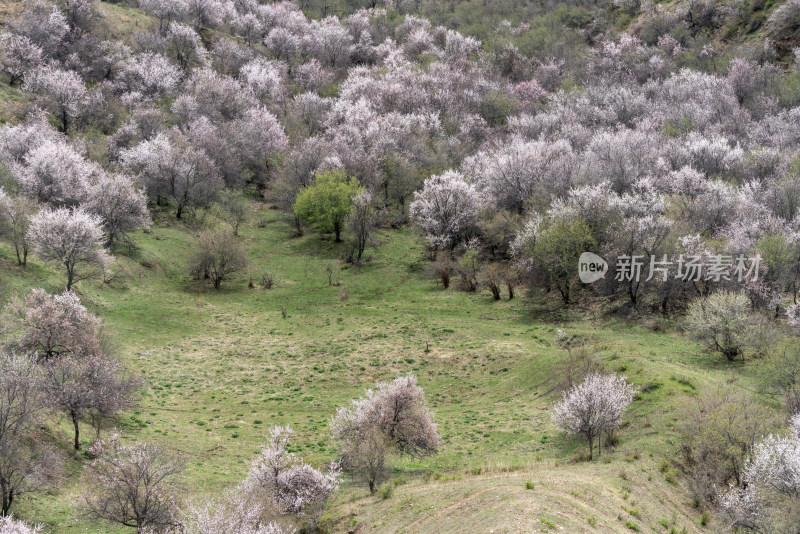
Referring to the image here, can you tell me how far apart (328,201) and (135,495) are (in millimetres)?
44591

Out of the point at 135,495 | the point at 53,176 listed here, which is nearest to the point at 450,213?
the point at 53,176

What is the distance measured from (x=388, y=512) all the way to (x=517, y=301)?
98.6 ft

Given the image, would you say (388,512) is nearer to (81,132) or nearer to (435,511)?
(435,511)

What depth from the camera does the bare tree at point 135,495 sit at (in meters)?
19.8

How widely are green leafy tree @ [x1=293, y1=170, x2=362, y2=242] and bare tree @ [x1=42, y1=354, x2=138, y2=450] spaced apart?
36236 millimetres

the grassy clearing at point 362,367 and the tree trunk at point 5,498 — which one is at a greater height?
the grassy clearing at point 362,367

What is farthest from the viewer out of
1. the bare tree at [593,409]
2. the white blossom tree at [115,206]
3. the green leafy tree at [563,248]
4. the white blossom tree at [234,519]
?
the white blossom tree at [115,206]

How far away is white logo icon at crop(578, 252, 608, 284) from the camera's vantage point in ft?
155

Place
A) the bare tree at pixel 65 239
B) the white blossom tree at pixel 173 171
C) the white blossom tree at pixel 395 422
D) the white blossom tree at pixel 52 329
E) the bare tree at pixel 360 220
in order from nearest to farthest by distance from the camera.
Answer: the white blossom tree at pixel 395 422, the white blossom tree at pixel 52 329, the bare tree at pixel 65 239, the bare tree at pixel 360 220, the white blossom tree at pixel 173 171

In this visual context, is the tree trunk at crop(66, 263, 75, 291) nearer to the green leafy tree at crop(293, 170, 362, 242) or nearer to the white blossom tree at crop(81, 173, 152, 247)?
the white blossom tree at crop(81, 173, 152, 247)

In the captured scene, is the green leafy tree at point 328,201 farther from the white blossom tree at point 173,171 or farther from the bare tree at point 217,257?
the bare tree at point 217,257

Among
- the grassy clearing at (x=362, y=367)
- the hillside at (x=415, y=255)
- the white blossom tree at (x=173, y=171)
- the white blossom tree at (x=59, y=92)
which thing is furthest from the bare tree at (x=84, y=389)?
the white blossom tree at (x=59, y=92)

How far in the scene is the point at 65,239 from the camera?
39875 millimetres

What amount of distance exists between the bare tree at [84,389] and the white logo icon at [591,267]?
3363 centimetres
